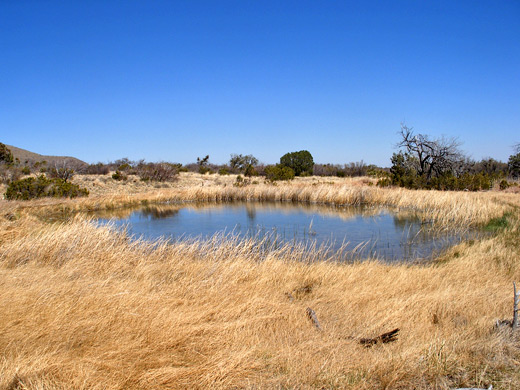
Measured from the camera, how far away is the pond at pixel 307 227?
1065 centimetres

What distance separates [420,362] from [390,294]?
7.85 ft

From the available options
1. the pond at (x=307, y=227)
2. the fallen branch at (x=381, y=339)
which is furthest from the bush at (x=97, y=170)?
the fallen branch at (x=381, y=339)

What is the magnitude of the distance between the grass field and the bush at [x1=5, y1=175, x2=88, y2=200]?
1094 cm

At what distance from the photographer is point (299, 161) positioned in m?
47.4

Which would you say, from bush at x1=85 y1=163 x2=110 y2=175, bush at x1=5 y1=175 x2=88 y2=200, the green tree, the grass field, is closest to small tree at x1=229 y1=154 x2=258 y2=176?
the green tree

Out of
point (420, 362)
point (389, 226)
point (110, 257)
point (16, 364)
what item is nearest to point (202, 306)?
point (16, 364)

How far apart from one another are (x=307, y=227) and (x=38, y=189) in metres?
13.5

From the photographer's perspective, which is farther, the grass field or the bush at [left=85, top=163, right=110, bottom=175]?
the bush at [left=85, top=163, right=110, bottom=175]

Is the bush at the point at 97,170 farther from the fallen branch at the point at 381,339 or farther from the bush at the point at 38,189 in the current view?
the fallen branch at the point at 381,339

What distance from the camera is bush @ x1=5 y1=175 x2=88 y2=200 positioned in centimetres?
1722

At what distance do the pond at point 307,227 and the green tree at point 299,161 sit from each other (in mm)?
25186

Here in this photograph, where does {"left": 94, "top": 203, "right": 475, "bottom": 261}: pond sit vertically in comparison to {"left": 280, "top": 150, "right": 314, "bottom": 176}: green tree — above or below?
below

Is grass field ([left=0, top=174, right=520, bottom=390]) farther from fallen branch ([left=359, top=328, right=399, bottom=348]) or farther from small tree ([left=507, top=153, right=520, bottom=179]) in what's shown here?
small tree ([left=507, top=153, right=520, bottom=179])

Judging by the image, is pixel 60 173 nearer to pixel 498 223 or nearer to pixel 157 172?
pixel 157 172
